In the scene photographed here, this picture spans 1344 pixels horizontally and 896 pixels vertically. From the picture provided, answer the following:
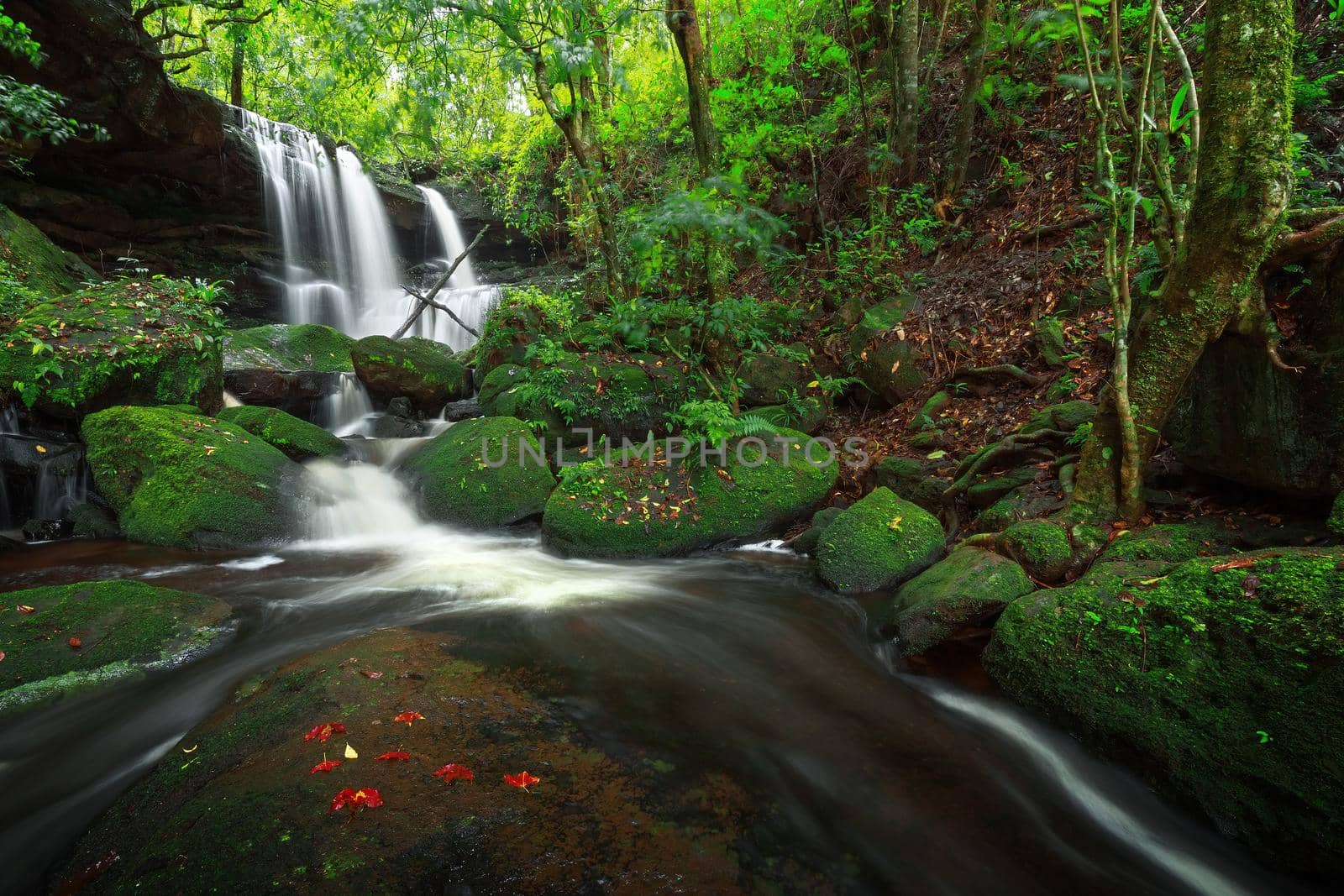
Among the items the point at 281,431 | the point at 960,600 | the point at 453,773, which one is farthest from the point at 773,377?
the point at 453,773

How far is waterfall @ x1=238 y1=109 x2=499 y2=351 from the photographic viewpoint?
14.0 metres

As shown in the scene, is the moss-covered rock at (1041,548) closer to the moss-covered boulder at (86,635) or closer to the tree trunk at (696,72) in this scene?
the tree trunk at (696,72)

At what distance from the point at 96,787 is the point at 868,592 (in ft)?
15.7

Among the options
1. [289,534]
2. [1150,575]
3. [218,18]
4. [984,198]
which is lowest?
[289,534]

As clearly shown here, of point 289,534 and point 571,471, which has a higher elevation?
point 571,471

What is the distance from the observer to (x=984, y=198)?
8742mm

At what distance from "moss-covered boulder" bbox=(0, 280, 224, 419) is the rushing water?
199 centimetres

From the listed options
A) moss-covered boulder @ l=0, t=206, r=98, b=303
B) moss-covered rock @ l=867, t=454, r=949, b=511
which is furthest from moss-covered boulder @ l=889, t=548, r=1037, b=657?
moss-covered boulder @ l=0, t=206, r=98, b=303

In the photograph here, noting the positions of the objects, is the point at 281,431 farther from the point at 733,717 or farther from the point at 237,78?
the point at 237,78

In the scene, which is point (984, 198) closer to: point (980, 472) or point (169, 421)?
point (980, 472)

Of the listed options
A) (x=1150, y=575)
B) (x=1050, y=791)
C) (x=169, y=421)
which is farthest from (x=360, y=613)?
(x=1150, y=575)

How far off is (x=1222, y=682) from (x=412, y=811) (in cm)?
329

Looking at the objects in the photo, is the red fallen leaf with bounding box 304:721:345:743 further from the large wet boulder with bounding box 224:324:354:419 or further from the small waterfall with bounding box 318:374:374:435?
the large wet boulder with bounding box 224:324:354:419

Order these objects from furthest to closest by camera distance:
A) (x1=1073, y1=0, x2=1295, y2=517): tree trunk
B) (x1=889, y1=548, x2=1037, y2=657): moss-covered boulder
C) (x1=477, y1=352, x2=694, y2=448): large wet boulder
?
1. (x1=477, y1=352, x2=694, y2=448): large wet boulder
2. (x1=889, y1=548, x2=1037, y2=657): moss-covered boulder
3. (x1=1073, y1=0, x2=1295, y2=517): tree trunk
